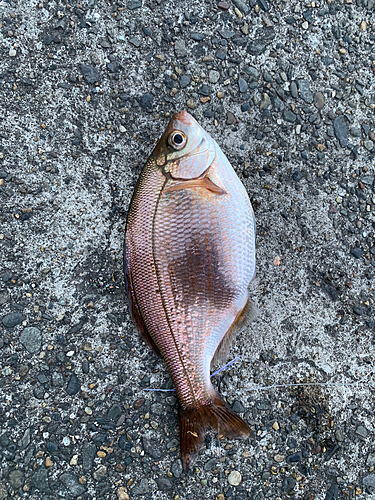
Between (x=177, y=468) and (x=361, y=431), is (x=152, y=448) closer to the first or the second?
(x=177, y=468)

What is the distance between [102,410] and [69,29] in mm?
2381

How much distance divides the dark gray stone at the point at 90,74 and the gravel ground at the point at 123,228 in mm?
20

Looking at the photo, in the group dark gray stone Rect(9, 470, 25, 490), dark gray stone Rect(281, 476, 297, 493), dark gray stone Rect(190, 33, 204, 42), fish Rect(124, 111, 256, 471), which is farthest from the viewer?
dark gray stone Rect(190, 33, 204, 42)

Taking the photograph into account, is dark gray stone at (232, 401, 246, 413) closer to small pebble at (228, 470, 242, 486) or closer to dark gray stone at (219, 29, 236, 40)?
small pebble at (228, 470, 242, 486)

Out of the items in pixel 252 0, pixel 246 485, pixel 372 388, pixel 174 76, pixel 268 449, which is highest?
pixel 252 0

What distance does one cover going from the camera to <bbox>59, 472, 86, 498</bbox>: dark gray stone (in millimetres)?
2111

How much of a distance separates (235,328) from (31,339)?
4.08 ft

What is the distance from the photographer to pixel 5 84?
223 cm

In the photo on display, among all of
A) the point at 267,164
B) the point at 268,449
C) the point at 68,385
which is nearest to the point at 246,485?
the point at 268,449

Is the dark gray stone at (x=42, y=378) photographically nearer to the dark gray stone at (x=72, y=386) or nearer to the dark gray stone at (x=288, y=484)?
the dark gray stone at (x=72, y=386)

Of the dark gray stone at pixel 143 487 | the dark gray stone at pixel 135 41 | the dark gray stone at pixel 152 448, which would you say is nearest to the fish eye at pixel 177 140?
the dark gray stone at pixel 135 41

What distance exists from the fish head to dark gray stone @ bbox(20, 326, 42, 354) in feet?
4.08

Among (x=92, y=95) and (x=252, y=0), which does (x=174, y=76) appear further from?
(x=252, y=0)

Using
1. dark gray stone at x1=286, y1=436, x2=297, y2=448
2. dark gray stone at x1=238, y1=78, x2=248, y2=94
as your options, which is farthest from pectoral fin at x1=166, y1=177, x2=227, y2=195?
dark gray stone at x1=286, y1=436, x2=297, y2=448
